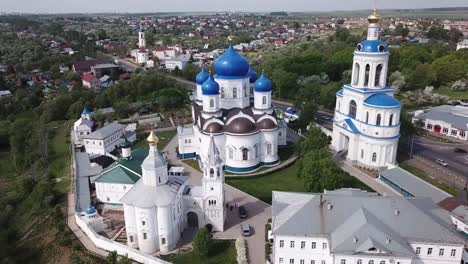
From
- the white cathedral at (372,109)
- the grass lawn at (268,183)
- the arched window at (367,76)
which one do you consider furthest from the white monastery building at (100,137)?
the arched window at (367,76)

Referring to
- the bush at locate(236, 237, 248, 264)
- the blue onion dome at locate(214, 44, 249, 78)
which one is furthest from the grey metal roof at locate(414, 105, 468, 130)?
the bush at locate(236, 237, 248, 264)

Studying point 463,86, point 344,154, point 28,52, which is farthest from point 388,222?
point 28,52

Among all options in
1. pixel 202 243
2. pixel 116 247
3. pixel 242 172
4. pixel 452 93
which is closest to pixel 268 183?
pixel 242 172

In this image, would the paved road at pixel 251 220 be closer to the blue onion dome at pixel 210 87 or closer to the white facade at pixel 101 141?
the blue onion dome at pixel 210 87

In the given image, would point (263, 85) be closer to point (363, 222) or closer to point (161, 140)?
point (161, 140)

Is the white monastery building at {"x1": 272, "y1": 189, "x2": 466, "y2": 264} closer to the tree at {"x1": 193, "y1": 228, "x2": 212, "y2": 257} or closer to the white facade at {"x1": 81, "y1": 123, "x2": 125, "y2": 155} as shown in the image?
the tree at {"x1": 193, "y1": 228, "x2": 212, "y2": 257}

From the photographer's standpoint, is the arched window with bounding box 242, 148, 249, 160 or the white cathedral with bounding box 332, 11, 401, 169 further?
the arched window with bounding box 242, 148, 249, 160

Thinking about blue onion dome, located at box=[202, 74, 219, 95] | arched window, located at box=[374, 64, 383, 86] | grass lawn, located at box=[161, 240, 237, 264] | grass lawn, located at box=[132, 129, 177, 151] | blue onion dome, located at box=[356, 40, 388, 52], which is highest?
blue onion dome, located at box=[356, 40, 388, 52]
